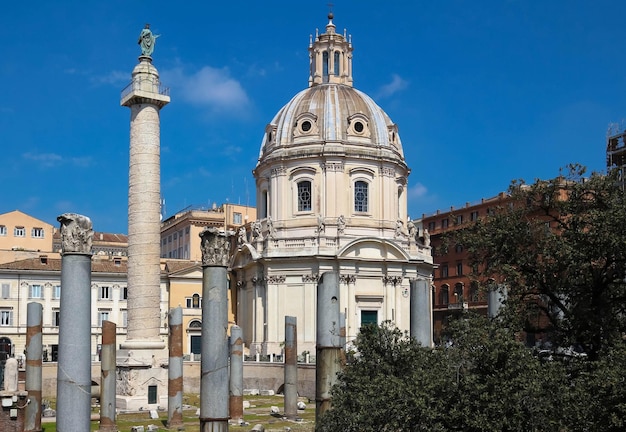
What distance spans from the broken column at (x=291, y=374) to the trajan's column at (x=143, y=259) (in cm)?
518

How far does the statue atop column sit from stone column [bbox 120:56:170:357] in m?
1.61

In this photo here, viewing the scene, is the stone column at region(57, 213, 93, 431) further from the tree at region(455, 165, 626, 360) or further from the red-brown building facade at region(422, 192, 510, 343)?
the red-brown building facade at region(422, 192, 510, 343)

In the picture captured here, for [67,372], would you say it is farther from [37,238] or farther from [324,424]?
[37,238]

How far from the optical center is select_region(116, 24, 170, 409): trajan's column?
1437 inches

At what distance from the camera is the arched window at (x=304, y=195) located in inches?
2347

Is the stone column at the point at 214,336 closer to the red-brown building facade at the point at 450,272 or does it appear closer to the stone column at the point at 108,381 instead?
the stone column at the point at 108,381

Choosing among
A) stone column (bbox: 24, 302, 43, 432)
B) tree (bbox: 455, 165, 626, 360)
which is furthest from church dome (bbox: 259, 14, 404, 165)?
tree (bbox: 455, 165, 626, 360)

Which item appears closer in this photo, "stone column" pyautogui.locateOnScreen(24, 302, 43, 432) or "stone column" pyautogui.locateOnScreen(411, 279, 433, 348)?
"stone column" pyautogui.locateOnScreen(411, 279, 433, 348)

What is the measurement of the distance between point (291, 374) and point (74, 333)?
22937 mm

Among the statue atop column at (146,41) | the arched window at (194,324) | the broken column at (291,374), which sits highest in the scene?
the statue atop column at (146,41)

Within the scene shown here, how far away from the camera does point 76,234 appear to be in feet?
50.5

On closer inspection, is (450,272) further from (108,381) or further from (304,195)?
(108,381)

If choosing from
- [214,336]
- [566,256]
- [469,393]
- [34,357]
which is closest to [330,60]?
[34,357]

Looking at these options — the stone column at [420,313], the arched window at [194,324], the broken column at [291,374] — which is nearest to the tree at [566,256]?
the stone column at [420,313]
